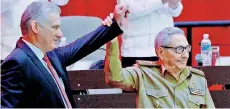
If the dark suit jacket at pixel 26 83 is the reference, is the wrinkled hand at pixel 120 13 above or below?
above

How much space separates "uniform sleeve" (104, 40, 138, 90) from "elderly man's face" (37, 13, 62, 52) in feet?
1.44

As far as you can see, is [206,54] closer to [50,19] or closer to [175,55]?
[175,55]

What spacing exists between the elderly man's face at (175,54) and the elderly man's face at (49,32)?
0.84 meters

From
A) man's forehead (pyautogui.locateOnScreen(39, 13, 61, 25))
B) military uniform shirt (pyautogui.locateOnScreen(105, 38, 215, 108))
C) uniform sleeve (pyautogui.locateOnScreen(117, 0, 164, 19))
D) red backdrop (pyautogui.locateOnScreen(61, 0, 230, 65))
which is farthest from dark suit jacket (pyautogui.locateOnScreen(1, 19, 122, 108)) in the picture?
red backdrop (pyautogui.locateOnScreen(61, 0, 230, 65))

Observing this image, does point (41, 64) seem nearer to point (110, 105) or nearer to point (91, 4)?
point (110, 105)

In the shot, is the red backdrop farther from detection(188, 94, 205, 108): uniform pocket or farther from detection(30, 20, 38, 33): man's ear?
detection(30, 20, 38, 33): man's ear

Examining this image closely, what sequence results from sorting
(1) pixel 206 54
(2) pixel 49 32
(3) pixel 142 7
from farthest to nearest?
(1) pixel 206 54
(3) pixel 142 7
(2) pixel 49 32

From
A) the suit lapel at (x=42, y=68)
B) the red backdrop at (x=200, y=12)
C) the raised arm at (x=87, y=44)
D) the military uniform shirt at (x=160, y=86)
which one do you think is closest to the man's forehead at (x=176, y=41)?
the military uniform shirt at (x=160, y=86)

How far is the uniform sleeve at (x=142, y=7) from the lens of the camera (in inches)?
144

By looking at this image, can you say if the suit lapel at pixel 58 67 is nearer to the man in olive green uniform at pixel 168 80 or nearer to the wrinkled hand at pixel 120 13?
the wrinkled hand at pixel 120 13

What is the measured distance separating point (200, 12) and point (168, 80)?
2405mm

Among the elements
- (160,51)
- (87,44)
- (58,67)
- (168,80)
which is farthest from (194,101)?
(58,67)

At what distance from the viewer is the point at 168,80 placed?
2994 millimetres

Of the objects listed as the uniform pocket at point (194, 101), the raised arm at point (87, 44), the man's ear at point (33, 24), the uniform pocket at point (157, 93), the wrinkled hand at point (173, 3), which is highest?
the wrinkled hand at point (173, 3)
